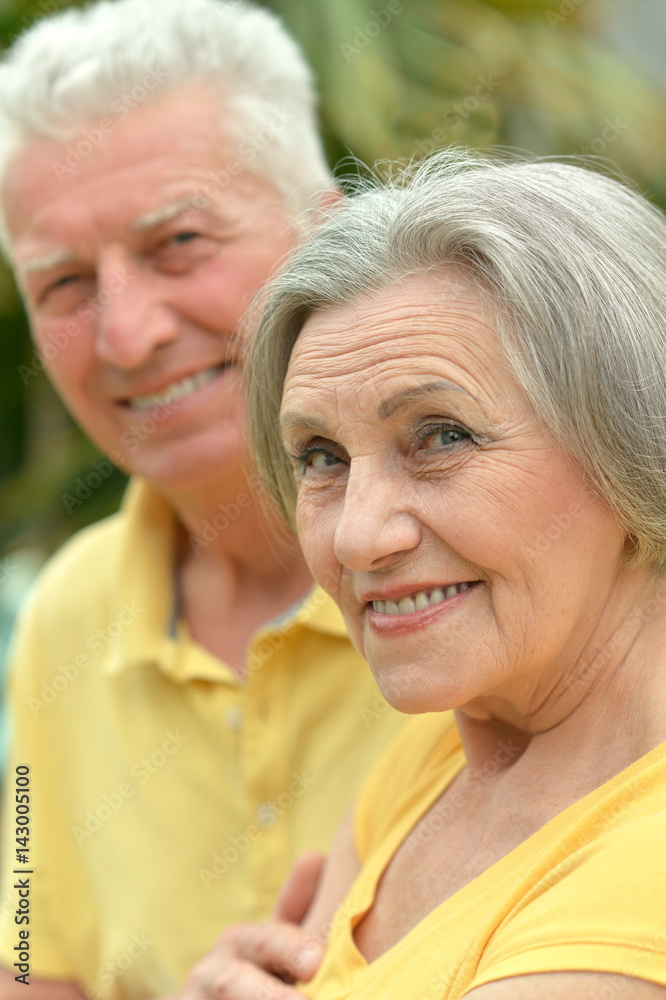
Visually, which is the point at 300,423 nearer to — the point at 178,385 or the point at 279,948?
the point at 279,948

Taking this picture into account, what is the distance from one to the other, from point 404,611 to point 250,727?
3.33ft

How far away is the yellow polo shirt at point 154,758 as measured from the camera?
7.52 feet

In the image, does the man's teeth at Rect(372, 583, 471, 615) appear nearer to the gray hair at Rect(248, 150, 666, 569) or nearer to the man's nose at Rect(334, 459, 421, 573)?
the man's nose at Rect(334, 459, 421, 573)

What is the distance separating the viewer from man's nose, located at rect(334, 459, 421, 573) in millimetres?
1363

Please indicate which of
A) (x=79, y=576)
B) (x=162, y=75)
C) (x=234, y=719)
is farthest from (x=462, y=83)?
(x=234, y=719)

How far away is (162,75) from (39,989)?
7.35 feet

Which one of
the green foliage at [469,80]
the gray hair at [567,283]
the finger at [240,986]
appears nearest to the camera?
the gray hair at [567,283]

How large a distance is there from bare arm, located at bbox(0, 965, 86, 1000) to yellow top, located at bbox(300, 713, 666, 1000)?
1.36 meters

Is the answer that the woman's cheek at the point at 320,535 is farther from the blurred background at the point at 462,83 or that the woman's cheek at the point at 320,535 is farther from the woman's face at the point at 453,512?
the blurred background at the point at 462,83

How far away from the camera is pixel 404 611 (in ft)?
4.65

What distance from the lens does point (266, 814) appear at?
2.30 meters

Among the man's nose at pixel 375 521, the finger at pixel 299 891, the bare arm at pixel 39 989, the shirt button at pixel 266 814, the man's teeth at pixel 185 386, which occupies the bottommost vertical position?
the bare arm at pixel 39 989

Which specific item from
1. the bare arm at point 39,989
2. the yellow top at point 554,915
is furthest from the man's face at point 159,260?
the bare arm at point 39,989

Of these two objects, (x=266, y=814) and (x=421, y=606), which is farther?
(x=266, y=814)
